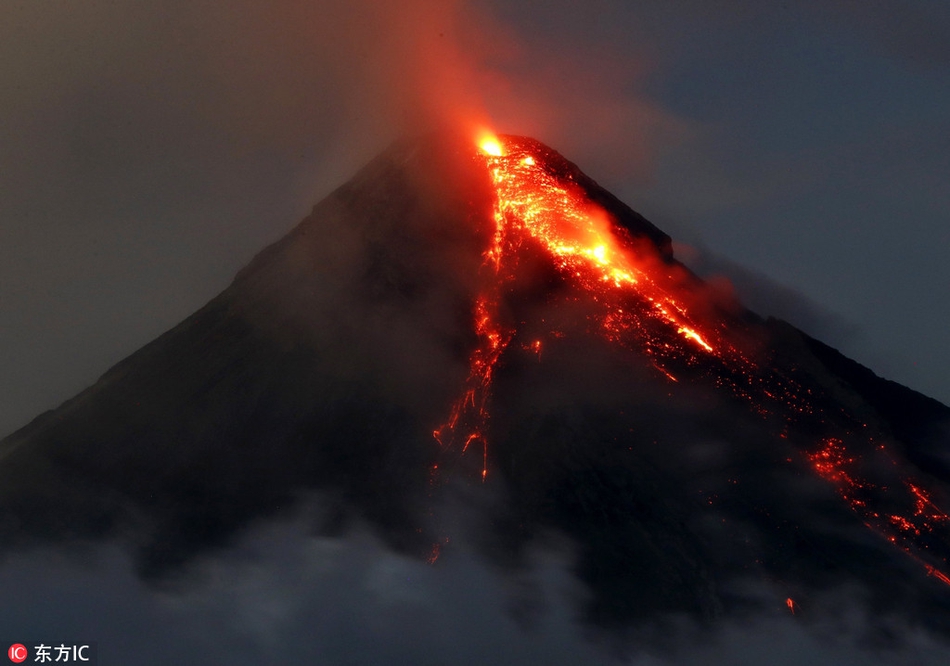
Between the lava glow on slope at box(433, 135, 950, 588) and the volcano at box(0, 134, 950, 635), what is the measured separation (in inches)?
4.3

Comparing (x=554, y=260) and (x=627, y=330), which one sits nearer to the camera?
(x=627, y=330)

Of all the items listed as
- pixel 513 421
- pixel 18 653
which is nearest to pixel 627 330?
pixel 513 421

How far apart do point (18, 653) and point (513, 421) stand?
57.9 ft

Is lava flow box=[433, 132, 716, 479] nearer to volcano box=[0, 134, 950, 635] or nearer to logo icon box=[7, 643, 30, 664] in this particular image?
volcano box=[0, 134, 950, 635]

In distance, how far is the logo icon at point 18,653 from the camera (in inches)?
1345

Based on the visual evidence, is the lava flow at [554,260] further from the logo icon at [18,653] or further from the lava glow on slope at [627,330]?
the logo icon at [18,653]

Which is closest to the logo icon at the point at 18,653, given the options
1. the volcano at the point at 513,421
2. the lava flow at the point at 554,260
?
the volcano at the point at 513,421

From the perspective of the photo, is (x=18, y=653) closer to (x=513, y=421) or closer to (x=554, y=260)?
(x=513, y=421)

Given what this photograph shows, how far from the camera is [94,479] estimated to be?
42.7 m

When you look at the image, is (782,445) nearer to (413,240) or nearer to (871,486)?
(871,486)

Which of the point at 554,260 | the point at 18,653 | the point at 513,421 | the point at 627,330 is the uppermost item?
the point at 554,260

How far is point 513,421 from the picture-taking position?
43.1 m

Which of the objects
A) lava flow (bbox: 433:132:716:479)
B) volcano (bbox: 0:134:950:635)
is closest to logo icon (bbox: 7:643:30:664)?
volcano (bbox: 0:134:950:635)

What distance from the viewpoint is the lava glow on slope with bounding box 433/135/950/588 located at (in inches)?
1746
